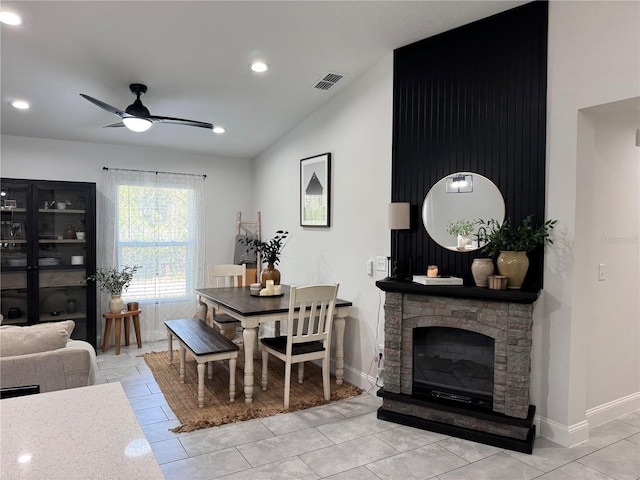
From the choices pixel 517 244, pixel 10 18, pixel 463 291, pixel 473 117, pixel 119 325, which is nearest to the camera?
pixel 10 18

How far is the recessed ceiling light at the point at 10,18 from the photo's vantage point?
263cm

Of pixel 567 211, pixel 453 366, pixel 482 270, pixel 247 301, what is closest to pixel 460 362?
pixel 453 366

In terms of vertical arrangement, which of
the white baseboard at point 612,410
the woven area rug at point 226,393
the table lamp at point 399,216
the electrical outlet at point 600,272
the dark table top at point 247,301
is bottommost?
the woven area rug at point 226,393

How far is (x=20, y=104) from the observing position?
3.98m

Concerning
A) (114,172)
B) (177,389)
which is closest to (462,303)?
(177,389)

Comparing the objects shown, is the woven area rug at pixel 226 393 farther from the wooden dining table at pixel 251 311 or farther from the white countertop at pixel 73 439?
the white countertop at pixel 73 439

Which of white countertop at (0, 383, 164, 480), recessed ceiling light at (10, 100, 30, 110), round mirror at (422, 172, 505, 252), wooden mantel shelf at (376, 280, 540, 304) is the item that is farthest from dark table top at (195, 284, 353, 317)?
recessed ceiling light at (10, 100, 30, 110)

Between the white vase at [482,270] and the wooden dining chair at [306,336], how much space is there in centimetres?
113

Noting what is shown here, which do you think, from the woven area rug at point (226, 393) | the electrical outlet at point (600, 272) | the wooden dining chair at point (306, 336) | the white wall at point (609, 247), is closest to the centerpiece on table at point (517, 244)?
the white wall at point (609, 247)

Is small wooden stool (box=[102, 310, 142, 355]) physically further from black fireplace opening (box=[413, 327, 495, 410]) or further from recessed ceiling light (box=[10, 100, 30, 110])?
black fireplace opening (box=[413, 327, 495, 410])

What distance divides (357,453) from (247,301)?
1740 millimetres

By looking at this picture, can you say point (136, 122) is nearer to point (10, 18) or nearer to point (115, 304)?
point (10, 18)

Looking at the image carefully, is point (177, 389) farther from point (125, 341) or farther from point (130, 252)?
point (130, 252)

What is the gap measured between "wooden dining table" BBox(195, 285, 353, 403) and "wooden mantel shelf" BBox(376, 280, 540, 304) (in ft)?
2.82
